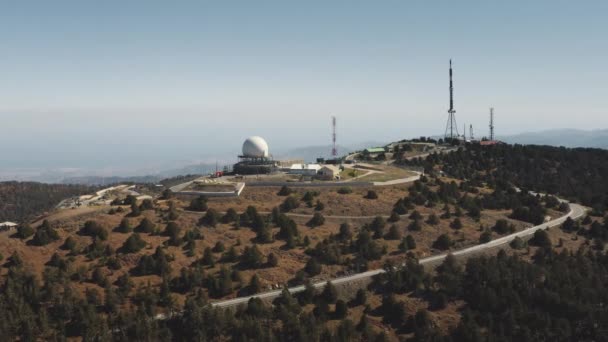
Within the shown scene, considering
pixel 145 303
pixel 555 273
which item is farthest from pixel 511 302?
pixel 145 303

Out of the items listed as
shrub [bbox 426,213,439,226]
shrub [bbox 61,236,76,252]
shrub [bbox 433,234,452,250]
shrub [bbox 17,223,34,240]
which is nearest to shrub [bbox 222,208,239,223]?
shrub [bbox 61,236,76,252]

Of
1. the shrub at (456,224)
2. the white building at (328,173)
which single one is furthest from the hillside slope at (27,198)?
the shrub at (456,224)

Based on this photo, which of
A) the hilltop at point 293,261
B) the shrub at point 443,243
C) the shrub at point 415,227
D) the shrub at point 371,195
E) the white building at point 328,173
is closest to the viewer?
the hilltop at point 293,261

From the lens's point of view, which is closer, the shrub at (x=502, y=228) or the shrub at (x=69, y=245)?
the shrub at (x=69, y=245)

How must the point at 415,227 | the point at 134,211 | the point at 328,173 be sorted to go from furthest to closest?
the point at 328,173
the point at 415,227
the point at 134,211

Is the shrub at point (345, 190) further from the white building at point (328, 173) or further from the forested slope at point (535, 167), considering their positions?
the forested slope at point (535, 167)

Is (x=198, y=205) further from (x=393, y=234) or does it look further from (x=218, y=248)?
(x=393, y=234)

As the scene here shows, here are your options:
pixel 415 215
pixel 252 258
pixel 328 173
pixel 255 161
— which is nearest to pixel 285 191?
pixel 328 173

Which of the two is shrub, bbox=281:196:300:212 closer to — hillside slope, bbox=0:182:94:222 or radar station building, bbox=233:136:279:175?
radar station building, bbox=233:136:279:175
